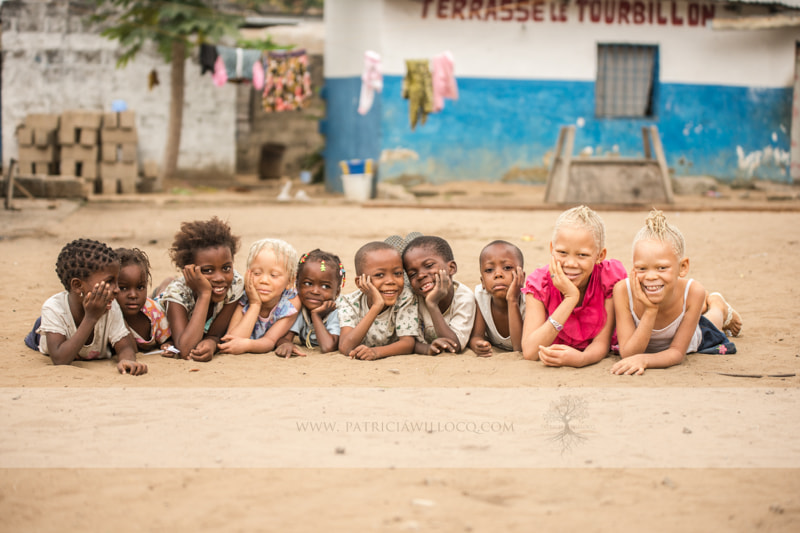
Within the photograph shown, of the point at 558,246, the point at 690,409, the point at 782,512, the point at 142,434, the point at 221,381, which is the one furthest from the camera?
the point at 558,246

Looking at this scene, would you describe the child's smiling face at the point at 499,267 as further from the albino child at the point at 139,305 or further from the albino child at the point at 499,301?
the albino child at the point at 139,305

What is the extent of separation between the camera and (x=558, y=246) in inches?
170

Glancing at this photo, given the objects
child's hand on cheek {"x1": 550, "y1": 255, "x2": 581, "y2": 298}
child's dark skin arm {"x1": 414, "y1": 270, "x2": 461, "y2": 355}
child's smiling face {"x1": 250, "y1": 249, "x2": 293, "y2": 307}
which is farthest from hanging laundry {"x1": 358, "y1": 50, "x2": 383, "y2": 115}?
child's hand on cheek {"x1": 550, "y1": 255, "x2": 581, "y2": 298}

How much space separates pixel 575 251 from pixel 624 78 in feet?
41.4

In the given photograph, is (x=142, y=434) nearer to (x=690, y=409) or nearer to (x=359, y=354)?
(x=359, y=354)

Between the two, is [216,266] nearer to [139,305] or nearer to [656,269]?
[139,305]

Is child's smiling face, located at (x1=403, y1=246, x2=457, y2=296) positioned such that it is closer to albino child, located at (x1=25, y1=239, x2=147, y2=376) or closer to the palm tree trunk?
albino child, located at (x1=25, y1=239, x2=147, y2=376)

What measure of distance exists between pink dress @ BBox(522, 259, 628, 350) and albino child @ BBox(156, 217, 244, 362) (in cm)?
169

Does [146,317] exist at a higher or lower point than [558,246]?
lower

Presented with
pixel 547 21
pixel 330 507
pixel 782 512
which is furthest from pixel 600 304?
pixel 547 21

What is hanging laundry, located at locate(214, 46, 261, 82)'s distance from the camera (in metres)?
15.8

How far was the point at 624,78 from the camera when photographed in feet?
52.2

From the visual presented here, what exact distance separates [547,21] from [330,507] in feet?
46.8

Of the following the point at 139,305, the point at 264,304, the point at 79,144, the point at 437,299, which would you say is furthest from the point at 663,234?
the point at 79,144
